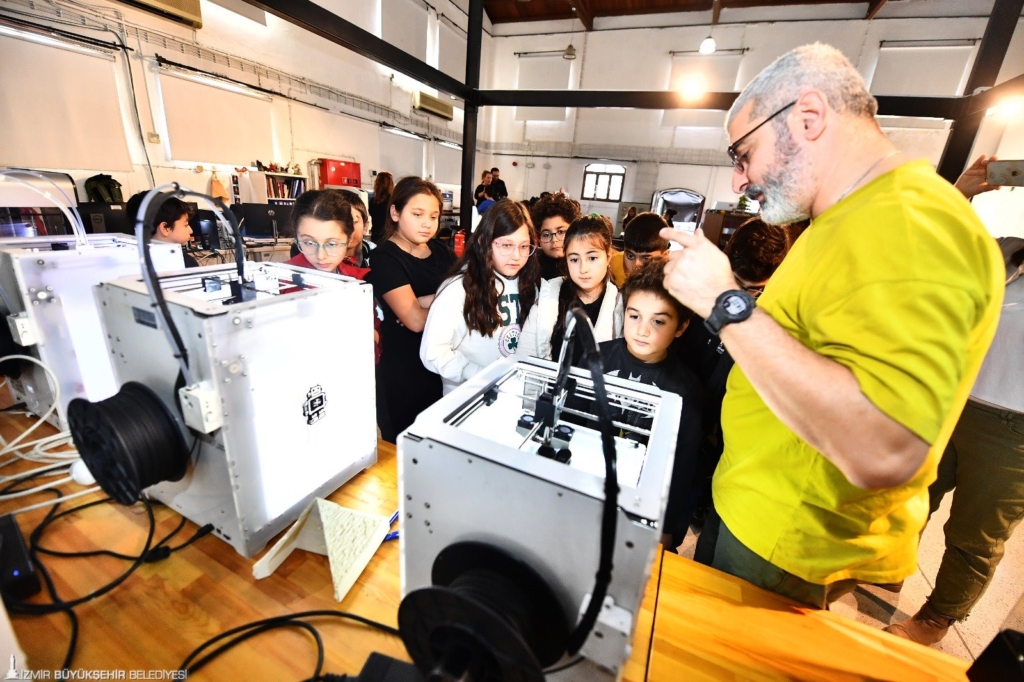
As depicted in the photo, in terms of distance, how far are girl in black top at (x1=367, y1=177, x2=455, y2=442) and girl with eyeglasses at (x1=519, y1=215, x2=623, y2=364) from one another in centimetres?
47

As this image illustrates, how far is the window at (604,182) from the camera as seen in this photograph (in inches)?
394

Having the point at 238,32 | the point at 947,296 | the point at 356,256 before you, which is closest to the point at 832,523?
the point at 947,296

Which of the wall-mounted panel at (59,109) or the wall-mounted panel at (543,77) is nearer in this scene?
the wall-mounted panel at (59,109)

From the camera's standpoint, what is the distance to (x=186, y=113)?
4523 millimetres

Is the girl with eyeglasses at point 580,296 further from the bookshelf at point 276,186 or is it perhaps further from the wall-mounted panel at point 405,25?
the wall-mounted panel at point 405,25

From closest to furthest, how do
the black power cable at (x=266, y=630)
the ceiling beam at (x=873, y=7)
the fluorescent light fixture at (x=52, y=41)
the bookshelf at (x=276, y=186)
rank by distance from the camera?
the black power cable at (x=266, y=630) < the fluorescent light fixture at (x=52, y=41) < the bookshelf at (x=276, y=186) < the ceiling beam at (x=873, y=7)

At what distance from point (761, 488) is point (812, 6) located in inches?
429

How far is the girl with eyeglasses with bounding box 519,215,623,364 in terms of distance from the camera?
58.4 inches

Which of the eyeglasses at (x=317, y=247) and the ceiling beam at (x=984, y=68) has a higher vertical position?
the ceiling beam at (x=984, y=68)

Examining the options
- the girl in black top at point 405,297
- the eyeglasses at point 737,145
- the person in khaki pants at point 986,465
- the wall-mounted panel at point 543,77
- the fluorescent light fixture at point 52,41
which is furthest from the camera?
the wall-mounted panel at point 543,77

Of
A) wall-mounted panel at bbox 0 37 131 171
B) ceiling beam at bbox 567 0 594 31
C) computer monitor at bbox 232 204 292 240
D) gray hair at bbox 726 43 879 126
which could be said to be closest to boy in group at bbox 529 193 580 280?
gray hair at bbox 726 43 879 126

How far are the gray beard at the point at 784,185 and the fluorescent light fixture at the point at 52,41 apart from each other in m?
5.61

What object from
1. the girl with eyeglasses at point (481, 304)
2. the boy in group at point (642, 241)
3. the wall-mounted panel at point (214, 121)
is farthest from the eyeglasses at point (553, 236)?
the wall-mounted panel at point (214, 121)

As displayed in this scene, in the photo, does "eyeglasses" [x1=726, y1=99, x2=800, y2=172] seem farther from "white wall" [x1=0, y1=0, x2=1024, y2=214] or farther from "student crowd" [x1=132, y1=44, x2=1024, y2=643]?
"white wall" [x1=0, y1=0, x2=1024, y2=214]
